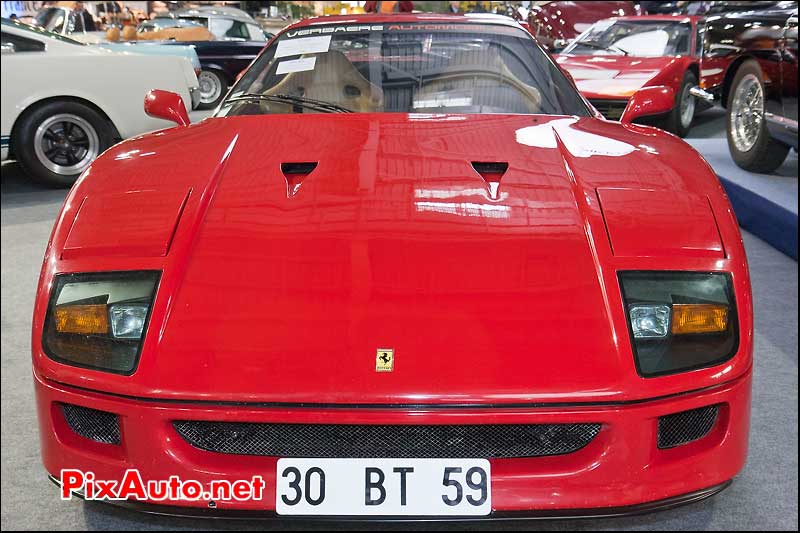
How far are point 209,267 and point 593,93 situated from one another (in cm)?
535

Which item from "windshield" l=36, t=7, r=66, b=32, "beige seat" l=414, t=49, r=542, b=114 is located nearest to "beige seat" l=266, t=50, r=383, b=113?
"beige seat" l=414, t=49, r=542, b=114

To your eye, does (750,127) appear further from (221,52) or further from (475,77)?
(221,52)

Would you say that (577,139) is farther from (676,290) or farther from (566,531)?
(566,531)

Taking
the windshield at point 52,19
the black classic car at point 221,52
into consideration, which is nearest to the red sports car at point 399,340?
the windshield at point 52,19

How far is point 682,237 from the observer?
1.42 metres

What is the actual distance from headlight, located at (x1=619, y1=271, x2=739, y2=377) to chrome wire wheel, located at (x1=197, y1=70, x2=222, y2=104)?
873 centimetres

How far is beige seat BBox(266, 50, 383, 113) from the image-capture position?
7.24ft

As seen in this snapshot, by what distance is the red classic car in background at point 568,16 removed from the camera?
1109 centimetres

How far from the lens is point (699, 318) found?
1344 mm

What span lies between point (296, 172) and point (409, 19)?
1.08 metres

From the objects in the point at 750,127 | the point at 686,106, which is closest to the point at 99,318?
the point at 750,127

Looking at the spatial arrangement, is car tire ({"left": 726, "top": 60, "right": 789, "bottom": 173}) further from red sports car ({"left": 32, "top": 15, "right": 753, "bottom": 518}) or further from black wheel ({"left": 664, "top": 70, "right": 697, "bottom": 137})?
red sports car ({"left": 32, "top": 15, "right": 753, "bottom": 518})

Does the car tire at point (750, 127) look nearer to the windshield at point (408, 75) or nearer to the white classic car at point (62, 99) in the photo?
the windshield at point (408, 75)

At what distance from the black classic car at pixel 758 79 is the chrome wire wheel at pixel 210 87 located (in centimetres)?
610
